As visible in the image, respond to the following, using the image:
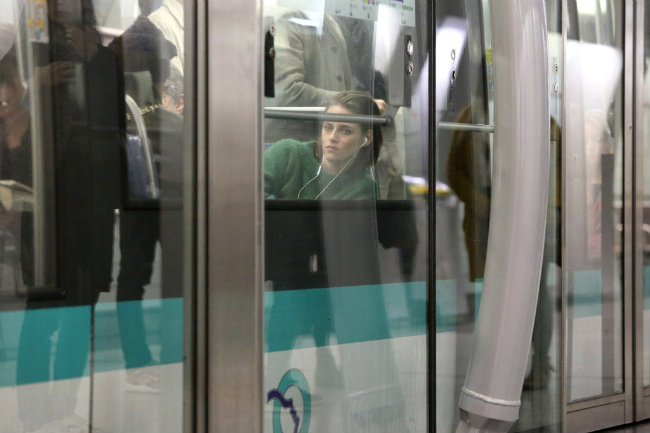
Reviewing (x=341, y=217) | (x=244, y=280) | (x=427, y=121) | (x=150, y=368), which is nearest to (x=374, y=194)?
(x=341, y=217)

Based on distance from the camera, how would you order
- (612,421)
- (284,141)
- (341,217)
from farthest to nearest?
(612,421) < (341,217) < (284,141)

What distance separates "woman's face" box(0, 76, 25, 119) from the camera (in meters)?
1.44

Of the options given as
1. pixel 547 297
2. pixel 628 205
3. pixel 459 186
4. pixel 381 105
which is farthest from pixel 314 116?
pixel 628 205

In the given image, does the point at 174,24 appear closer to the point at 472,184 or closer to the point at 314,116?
the point at 314,116

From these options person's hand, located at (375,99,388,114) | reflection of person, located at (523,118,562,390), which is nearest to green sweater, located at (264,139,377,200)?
person's hand, located at (375,99,388,114)

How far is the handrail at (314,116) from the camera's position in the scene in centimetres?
187

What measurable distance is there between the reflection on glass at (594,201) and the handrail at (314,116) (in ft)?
3.62

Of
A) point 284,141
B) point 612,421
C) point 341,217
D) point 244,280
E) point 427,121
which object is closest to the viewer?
point 244,280

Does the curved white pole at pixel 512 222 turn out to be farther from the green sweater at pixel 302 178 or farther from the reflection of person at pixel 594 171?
the reflection of person at pixel 594 171

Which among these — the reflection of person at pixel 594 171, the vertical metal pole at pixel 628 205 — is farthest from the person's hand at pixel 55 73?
the vertical metal pole at pixel 628 205

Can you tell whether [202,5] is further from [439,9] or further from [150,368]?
[439,9]

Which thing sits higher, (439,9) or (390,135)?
(439,9)

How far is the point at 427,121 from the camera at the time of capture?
7.41ft

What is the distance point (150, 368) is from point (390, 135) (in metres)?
0.96
